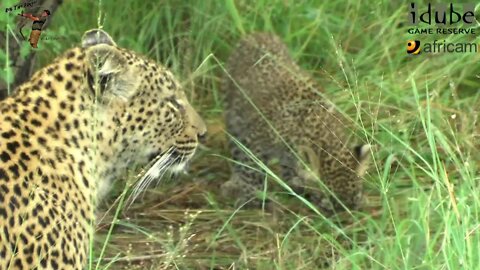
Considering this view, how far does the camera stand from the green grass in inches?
231

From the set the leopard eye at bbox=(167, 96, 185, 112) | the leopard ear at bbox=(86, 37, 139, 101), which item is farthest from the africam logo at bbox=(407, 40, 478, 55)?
the leopard ear at bbox=(86, 37, 139, 101)

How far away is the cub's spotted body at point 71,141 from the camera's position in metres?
4.19

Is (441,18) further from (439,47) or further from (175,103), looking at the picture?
(175,103)

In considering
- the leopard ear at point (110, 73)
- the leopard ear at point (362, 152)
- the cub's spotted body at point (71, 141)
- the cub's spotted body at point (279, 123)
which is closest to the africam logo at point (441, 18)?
the cub's spotted body at point (279, 123)

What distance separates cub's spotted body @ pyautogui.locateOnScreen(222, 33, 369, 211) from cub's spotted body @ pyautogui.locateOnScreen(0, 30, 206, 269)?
4.90 ft

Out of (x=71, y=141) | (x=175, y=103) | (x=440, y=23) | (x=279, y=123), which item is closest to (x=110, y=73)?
(x=71, y=141)

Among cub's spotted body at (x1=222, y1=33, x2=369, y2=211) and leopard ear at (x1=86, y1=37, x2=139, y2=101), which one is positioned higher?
leopard ear at (x1=86, y1=37, x2=139, y2=101)

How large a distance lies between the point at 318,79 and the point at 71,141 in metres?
3.11

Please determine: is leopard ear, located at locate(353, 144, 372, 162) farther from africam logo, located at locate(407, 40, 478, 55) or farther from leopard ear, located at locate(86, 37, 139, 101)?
leopard ear, located at locate(86, 37, 139, 101)

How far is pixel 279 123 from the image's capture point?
672 cm

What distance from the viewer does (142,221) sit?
20.9 ft

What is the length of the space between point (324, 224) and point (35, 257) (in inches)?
92.8

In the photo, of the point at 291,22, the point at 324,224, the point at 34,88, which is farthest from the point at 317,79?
the point at 34,88

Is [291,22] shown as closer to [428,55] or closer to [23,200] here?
[428,55]
